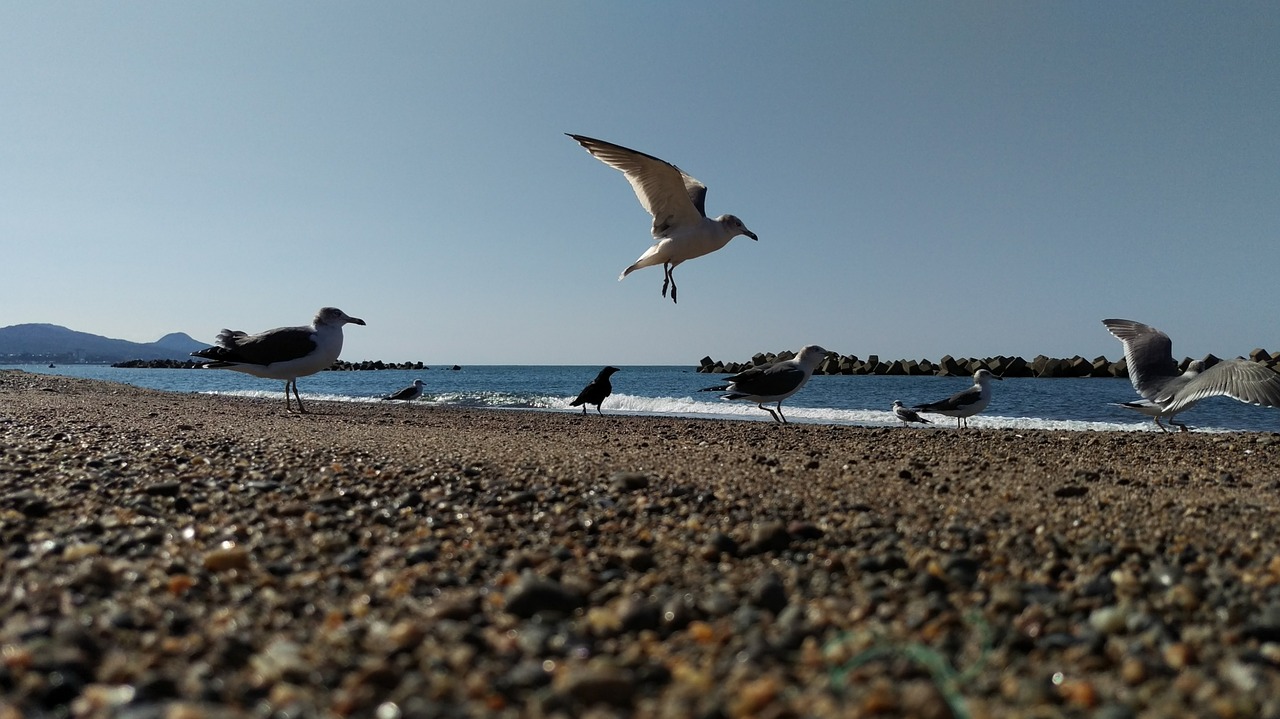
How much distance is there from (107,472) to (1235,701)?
4.70m

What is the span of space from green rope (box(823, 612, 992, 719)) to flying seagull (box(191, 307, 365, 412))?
31.5 ft

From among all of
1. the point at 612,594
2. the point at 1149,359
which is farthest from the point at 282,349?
the point at 1149,359

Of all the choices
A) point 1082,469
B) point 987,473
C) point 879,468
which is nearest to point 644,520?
point 879,468

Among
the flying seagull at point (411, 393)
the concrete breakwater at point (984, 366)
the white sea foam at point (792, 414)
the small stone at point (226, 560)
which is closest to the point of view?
the small stone at point (226, 560)

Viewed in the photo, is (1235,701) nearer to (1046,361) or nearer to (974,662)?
(974,662)

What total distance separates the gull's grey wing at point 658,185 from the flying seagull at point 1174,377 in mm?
6407

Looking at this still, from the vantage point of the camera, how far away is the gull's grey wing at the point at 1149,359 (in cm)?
1058

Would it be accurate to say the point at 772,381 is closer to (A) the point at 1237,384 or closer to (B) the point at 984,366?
(A) the point at 1237,384

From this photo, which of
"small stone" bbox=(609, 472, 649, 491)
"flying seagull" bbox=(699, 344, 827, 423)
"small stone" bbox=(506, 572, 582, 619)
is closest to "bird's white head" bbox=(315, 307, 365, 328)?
"flying seagull" bbox=(699, 344, 827, 423)

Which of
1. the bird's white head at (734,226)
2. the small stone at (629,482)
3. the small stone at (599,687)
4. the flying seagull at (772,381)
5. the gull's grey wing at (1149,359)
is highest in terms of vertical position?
the bird's white head at (734,226)

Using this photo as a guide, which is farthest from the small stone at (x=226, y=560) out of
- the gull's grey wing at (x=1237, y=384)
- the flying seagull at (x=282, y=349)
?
the gull's grey wing at (x=1237, y=384)

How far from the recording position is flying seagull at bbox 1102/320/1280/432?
8.05 metres

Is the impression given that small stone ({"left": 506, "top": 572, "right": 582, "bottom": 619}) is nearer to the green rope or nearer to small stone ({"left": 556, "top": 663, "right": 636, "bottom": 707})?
small stone ({"left": 556, "top": 663, "right": 636, "bottom": 707})

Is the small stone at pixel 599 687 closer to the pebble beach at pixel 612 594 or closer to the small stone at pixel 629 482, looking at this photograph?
the pebble beach at pixel 612 594
